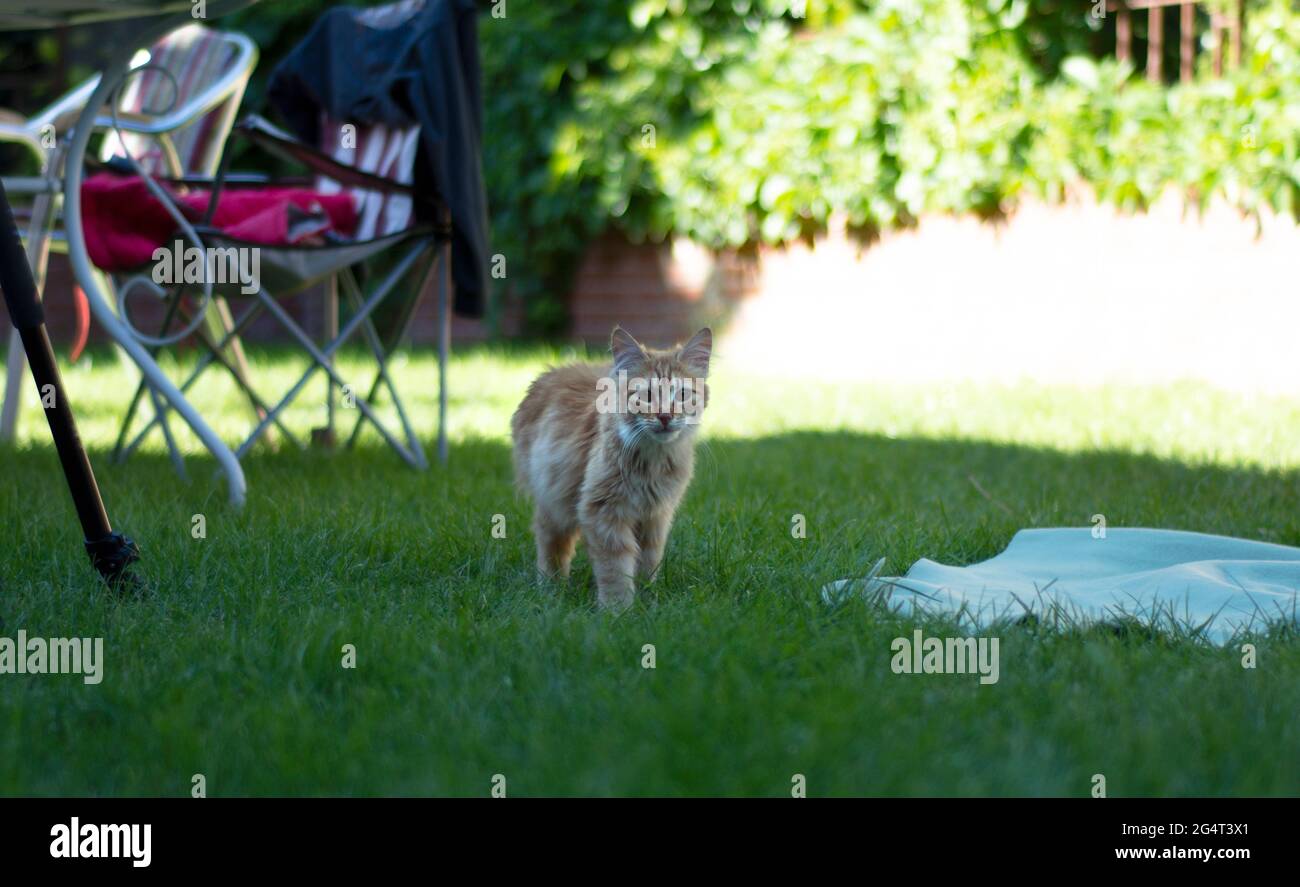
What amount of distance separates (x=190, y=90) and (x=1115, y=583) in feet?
12.0

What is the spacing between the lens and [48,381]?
86.2 inches

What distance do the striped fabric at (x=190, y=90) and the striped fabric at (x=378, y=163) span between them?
456mm

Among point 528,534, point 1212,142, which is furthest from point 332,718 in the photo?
point 1212,142

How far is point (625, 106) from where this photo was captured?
7441mm

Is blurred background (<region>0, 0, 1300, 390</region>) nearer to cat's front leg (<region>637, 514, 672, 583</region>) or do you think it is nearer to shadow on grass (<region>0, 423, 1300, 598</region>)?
shadow on grass (<region>0, 423, 1300, 598</region>)

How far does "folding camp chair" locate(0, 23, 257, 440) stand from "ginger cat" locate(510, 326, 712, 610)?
1812 millimetres

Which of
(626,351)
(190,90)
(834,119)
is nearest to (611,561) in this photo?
(626,351)

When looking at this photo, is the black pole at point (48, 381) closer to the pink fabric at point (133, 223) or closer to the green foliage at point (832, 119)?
the pink fabric at point (133, 223)

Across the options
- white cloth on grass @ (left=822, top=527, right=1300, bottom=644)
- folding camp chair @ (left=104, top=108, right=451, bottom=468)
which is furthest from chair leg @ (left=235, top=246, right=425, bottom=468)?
white cloth on grass @ (left=822, top=527, right=1300, bottom=644)

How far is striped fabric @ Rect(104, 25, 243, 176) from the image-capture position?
456 centimetres

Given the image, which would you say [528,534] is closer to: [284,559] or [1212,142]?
[284,559]

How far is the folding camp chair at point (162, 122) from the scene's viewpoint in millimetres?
3863

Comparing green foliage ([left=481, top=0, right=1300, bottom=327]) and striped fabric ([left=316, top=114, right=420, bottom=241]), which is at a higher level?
green foliage ([left=481, top=0, right=1300, bottom=327])
